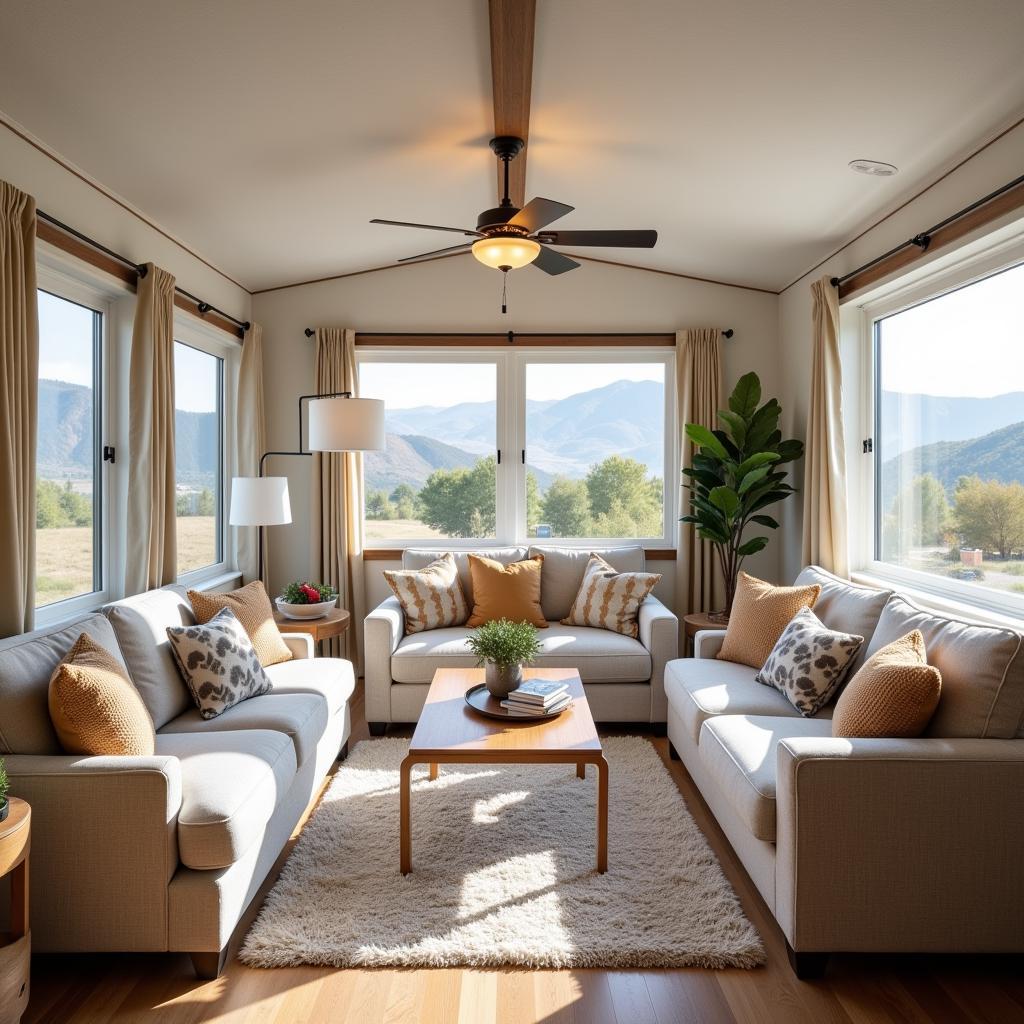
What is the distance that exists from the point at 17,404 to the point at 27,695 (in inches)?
40.8

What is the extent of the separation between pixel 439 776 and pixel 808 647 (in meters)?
1.70

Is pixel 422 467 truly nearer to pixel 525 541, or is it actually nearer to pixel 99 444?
pixel 525 541

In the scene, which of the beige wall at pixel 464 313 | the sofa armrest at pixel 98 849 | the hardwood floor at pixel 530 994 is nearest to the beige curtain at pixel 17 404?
the sofa armrest at pixel 98 849

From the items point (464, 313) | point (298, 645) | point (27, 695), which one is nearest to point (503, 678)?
point (298, 645)

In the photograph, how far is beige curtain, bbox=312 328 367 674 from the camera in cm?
537

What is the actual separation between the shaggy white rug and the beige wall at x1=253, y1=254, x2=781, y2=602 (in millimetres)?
2269

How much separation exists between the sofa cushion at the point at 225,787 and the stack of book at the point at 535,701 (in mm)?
836

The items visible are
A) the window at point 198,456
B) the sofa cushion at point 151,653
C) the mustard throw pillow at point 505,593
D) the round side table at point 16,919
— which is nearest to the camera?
the round side table at point 16,919

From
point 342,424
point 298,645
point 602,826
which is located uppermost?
point 342,424

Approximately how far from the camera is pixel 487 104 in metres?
3.26

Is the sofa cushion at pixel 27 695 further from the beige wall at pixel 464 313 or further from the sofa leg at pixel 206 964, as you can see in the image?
the beige wall at pixel 464 313

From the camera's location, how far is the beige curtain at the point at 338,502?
17.6 feet

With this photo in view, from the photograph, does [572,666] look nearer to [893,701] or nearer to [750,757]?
[750,757]

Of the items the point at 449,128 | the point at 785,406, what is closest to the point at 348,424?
the point at 449,128
